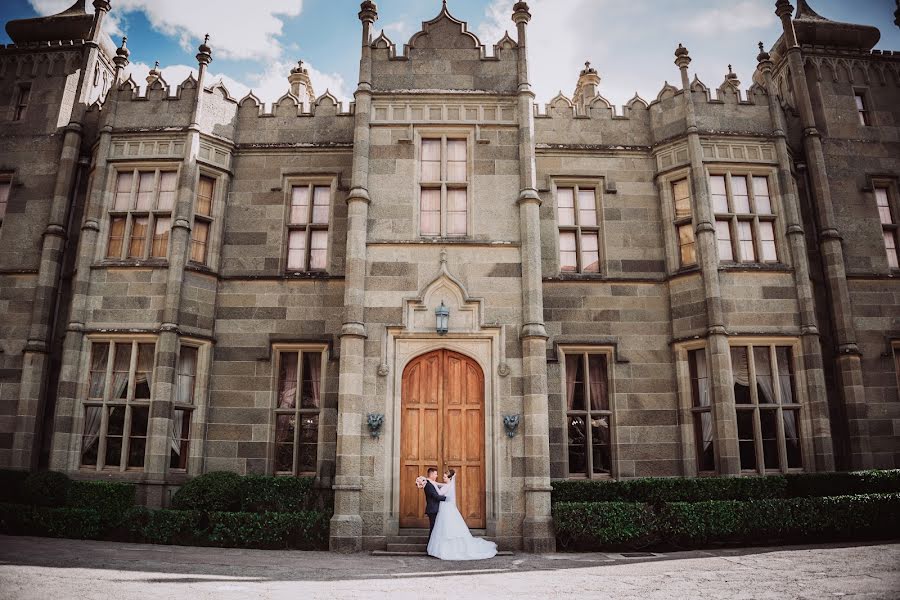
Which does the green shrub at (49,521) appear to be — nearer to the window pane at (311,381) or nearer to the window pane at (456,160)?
the window pane at (311,381)

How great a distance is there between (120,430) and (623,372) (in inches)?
423

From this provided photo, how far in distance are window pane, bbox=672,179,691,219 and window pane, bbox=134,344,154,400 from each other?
39.8 feet

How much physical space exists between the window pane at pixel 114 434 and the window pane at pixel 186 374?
1.18 metres

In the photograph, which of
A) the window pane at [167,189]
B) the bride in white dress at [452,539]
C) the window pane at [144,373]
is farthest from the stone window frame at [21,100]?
the bride in white dress at [452,539]

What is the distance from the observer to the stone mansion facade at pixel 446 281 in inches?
466

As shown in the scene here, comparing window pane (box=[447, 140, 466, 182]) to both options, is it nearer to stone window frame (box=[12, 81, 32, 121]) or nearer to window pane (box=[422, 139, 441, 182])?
window pane (box=[422, 139, 441, 182])

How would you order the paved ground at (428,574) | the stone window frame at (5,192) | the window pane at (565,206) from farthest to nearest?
the stone window frame at (5,192) → the window pane at (565,206) → the paved ground at (428,574)

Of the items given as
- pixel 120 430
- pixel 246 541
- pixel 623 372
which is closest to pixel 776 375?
pixel 623 372

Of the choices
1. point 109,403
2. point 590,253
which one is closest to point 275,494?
point 109,403

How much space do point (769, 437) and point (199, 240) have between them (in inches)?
518

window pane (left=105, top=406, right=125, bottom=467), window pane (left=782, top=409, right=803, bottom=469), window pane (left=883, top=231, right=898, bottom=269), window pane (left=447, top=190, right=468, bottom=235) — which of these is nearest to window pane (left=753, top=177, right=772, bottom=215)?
window pane (left=883, top=231, right=898, bottom=269)

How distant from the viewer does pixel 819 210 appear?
561 inches

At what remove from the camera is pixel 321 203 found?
14.5 meters

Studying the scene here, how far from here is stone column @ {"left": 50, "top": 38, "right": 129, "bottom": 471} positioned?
1227cm
